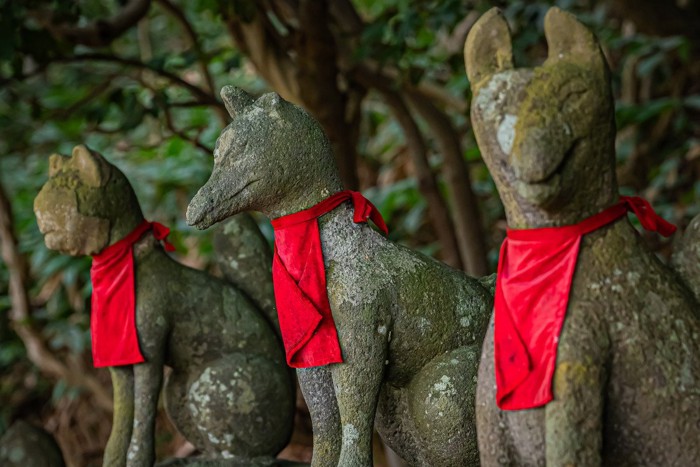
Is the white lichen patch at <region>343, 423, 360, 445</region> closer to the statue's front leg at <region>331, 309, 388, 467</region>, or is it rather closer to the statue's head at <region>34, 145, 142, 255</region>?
the statue's front leg at <region>331, 309, 388, 467</region>

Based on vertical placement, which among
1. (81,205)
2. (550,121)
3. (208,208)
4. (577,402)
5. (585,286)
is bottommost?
(577,402)

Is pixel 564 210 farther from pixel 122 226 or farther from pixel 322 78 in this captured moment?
pixel 322 78

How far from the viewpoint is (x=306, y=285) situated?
5.27ft

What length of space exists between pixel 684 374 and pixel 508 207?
0.32 meters

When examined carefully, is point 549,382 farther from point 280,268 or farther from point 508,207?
point 280,268

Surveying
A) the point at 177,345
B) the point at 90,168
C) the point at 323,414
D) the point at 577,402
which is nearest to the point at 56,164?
the point at 90,168

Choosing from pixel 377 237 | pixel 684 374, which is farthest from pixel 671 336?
pixel 377 237

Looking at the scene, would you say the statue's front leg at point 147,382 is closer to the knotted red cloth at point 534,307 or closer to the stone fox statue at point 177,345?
the stone fox statue at point 177,345

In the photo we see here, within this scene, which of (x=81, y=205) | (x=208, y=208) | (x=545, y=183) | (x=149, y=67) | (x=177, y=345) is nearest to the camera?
(x=545, y=183)

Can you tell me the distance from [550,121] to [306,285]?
0.54m

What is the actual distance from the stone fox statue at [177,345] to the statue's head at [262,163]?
1.32ft

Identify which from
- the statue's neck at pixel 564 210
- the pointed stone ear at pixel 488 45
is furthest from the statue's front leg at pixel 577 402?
the pointed stone ear at pixel 488 45

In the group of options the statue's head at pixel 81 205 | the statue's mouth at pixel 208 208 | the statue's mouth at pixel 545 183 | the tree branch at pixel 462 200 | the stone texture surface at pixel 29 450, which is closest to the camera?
the statue's mouth at pixel 545 183

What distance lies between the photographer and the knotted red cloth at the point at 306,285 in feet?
5.22
